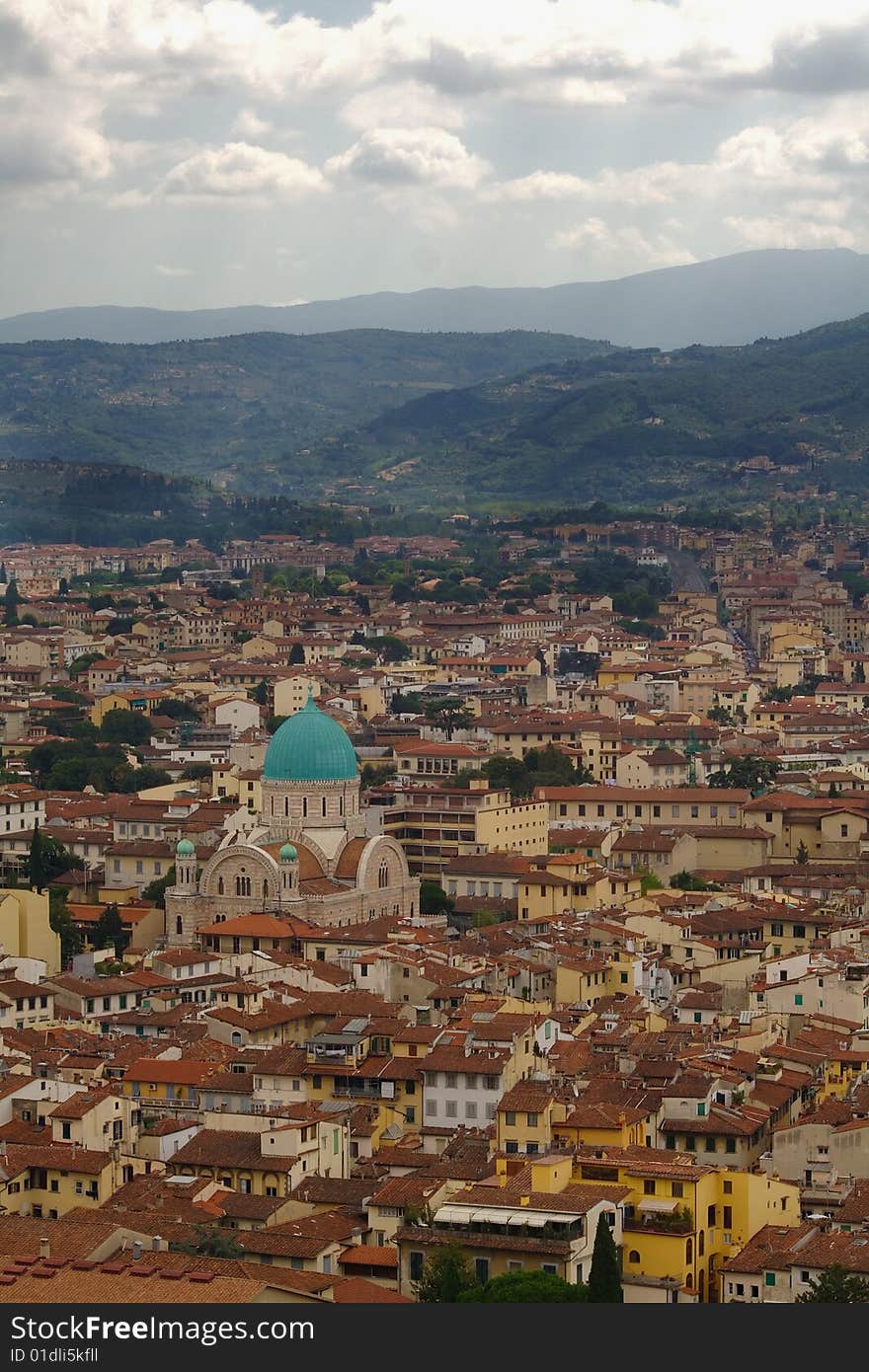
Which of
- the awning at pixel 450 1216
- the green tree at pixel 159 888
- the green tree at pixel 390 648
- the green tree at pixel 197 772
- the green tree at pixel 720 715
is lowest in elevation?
the green tree at pixel 159 888

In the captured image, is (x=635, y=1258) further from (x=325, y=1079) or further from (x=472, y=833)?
(x=472, y=833)

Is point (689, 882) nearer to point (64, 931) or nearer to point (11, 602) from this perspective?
point (64, 931)

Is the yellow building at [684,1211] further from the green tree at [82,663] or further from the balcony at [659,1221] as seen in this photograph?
the green tree at [82,663]

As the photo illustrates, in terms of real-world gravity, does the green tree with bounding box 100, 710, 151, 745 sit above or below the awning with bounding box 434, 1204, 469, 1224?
above

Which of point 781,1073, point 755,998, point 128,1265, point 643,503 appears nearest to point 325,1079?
point 781,1073

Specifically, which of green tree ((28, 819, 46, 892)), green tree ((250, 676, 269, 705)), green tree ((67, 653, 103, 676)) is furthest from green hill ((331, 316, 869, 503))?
green tree ((28, 819, 46, 892))

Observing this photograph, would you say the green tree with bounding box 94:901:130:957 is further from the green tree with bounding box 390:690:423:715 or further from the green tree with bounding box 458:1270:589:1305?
the green tree with bounding box 390:690:423:715

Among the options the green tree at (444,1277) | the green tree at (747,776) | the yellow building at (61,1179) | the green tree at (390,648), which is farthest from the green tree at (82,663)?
the green tree at (444,1277)
